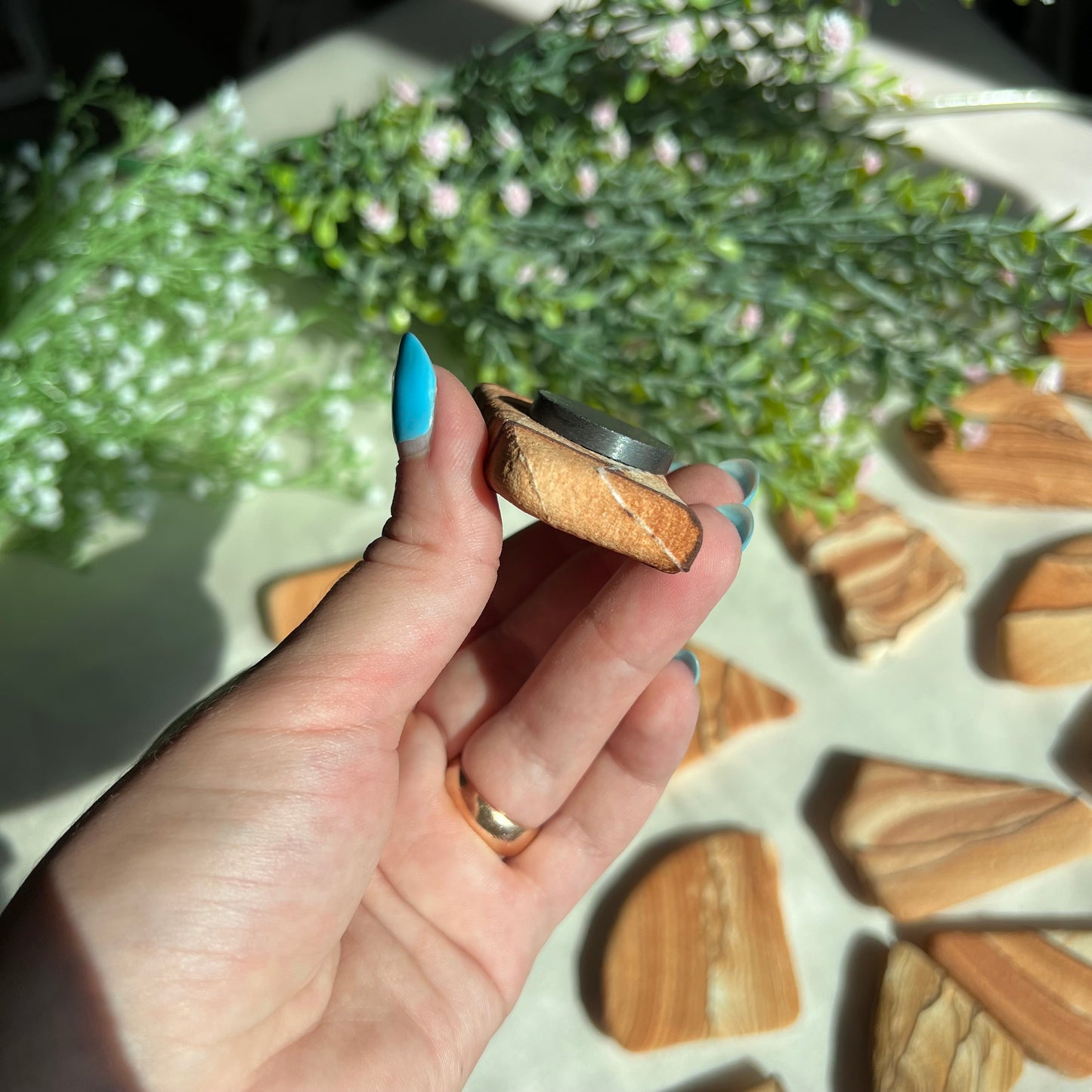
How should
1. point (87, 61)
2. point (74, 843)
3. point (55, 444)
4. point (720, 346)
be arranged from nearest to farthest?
1. point (74, 843)
2. point (55, 444)
3. point (720, 346)
4. point (87, 61)

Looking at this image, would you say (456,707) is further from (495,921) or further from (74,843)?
(74,843)

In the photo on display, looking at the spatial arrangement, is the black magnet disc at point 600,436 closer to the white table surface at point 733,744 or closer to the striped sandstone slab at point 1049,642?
the white table surface at point 733,744

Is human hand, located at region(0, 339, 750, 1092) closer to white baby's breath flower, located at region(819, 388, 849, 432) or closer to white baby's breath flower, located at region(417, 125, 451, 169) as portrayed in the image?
white baby's breath flower, located at region(819, 388, 849, 432)

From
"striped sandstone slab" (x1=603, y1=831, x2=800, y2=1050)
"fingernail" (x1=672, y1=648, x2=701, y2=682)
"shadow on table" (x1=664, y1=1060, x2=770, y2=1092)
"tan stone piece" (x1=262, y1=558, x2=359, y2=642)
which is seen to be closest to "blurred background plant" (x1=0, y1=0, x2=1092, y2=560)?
"tan stone piece" (x1=262, y1=558, x2=359, y2=642)

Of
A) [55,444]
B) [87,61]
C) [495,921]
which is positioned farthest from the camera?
[87,61]

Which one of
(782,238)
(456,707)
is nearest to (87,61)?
(782,238)

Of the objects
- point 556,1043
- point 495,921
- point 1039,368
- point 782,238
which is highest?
point 782,238
